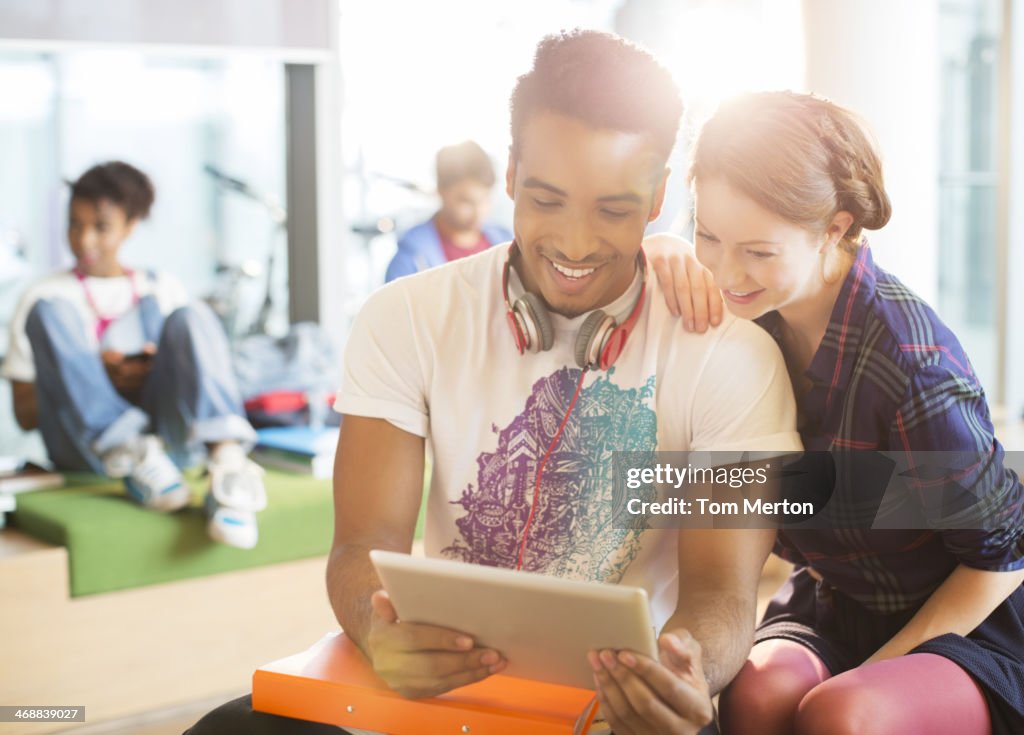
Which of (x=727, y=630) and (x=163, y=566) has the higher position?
(x=727, y=630)

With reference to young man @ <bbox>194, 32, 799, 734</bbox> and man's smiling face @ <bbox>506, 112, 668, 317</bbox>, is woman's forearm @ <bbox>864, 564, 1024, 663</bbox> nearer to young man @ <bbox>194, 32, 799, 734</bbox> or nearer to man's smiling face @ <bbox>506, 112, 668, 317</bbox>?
young man @ <bbox>194, 32, 799, 734</bbox>

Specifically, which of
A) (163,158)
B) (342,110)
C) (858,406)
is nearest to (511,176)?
(858,406)

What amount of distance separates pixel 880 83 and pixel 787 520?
2.27m

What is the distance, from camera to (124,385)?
9.59ft

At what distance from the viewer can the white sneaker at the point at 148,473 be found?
2641 millimetres

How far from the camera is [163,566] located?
8.57 ft

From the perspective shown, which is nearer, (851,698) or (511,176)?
(851,698)

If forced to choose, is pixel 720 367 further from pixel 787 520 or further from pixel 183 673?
pixel 183 673

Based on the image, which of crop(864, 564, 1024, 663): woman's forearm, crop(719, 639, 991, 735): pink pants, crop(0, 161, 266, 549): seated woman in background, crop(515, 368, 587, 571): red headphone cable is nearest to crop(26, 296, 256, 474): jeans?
crop(0, 161, 266, 549): seated woman in background

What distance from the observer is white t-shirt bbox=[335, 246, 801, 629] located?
4.60ft

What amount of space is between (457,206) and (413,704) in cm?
247

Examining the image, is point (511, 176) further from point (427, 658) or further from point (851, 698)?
point (851, 698)

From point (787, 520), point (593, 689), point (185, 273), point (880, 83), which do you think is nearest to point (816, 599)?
point (787, 520)

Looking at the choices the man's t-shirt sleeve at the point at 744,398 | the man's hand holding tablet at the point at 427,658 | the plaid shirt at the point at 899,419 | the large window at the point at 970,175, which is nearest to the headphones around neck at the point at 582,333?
the man's t-shirt sleeve at the point at 744,398
